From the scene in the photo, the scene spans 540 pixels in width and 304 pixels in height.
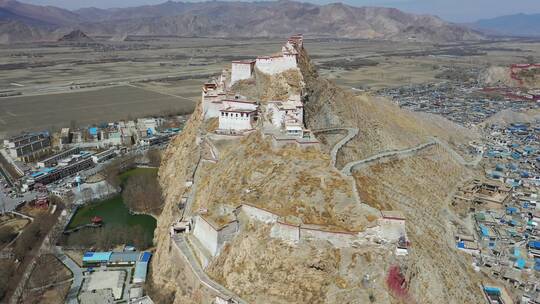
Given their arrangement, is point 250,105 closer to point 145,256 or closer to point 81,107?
point 145,256

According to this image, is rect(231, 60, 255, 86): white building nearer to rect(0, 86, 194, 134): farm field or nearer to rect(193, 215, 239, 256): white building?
rect(193, 215, 239, 256): white building

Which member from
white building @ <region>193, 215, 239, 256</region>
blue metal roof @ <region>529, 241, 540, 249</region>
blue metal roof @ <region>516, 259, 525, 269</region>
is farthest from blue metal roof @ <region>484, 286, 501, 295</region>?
white building @ <region>193, 215, 239, 256</region>

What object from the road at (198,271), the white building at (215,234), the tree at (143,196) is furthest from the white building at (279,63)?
the road at (198,271)

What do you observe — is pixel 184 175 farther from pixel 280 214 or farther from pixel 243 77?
pixel 280 214

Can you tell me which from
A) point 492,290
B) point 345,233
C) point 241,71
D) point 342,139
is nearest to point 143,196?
point 241,71

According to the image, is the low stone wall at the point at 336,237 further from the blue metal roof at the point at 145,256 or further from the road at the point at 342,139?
the blue metal roof at the point at 145,256

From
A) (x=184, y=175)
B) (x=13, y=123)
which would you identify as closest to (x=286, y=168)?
(x=184, y=175)
